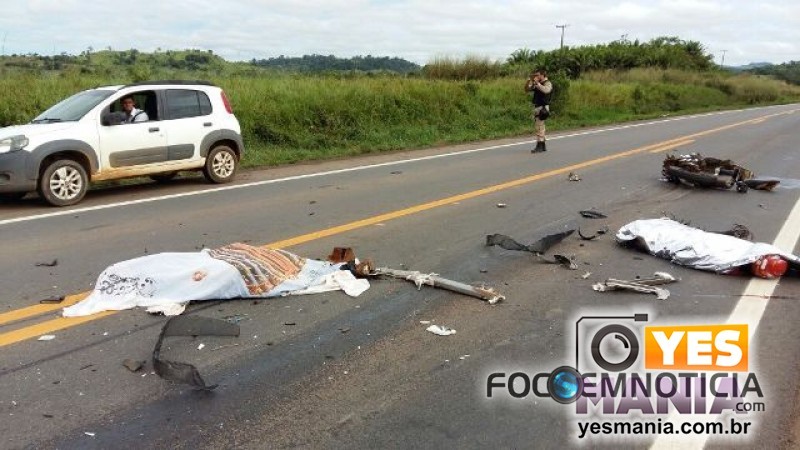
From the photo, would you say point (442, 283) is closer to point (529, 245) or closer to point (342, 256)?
point (342, 256)

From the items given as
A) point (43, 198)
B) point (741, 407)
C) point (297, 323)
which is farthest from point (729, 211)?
point (43, 198)

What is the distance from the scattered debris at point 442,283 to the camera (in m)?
5.31

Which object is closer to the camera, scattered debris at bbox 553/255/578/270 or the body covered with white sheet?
the body covered with white sheet

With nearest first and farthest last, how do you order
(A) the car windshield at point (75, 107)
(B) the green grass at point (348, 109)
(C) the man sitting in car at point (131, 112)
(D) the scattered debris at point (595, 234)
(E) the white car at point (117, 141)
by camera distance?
(D) the scattered debris at point (595, 234) → (E) the white car at point (117, 141) → (A) the car windshield at point (75, 107) → (C) the man sitting in car at point (131, 112) → (B) the green grass at point (348, 109)

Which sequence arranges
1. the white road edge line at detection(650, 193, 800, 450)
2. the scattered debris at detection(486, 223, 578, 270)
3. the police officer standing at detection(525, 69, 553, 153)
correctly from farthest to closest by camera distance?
the police officer standing at detection(525, 69, 553, 153) < the scattered debris at detection(486, 223, 578, 270) < the white road edge line at detection(650, 193, 800, 450)

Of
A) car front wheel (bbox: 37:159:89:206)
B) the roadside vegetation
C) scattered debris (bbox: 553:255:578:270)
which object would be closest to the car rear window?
car front wheel (bbox: 37:159:89:206)

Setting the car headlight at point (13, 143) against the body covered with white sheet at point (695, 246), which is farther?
the car headlight at point (13, 143)

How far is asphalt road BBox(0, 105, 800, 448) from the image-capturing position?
11.2 feet

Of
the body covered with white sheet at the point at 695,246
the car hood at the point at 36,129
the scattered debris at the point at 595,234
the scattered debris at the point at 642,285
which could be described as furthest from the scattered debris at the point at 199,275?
the car hood at the point at 36,129

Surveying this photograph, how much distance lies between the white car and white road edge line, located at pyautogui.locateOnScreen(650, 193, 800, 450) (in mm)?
8566

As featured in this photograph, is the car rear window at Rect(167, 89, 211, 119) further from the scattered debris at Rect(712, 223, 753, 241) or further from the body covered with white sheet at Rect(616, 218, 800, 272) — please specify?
the scattered debris at Rect(712, 223, 753, 241)

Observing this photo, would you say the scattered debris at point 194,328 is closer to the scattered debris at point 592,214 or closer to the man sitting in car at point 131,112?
the scattered debris at point 592,214

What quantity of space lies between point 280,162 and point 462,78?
19327 mm

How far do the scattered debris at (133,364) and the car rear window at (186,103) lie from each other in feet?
24.3
